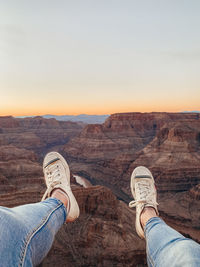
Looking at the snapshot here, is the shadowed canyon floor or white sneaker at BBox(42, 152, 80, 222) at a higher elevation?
white sneaker at BBox(42, 152, 80, 222)

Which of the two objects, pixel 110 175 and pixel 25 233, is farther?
pixel 110 175

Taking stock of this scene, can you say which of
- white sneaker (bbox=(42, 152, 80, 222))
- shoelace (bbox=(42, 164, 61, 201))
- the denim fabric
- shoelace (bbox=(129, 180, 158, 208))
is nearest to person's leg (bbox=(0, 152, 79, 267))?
the denim fabric

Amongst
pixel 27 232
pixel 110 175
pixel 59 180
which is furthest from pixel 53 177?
pixel 110 175

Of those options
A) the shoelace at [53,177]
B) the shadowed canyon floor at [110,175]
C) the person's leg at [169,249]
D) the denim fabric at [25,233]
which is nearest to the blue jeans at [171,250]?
the person's leg at [169,249]

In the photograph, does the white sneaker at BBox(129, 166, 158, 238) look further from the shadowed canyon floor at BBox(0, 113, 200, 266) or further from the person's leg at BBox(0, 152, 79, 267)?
the shadowed canyon floor at BBox(0, 113, 200, 266)

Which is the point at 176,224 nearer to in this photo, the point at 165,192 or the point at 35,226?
the point at 165,192

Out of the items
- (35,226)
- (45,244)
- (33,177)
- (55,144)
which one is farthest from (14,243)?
(55,144)

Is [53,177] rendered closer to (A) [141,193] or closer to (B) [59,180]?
(B) [59,180]
